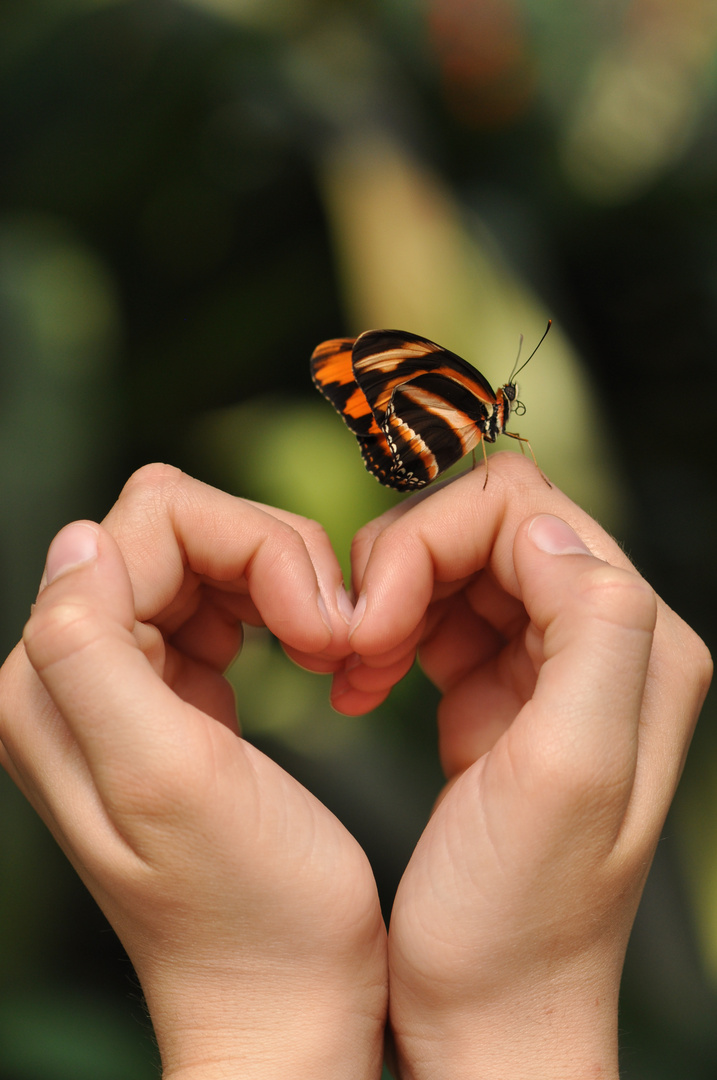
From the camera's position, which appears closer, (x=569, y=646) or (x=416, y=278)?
(x=569, y=646)

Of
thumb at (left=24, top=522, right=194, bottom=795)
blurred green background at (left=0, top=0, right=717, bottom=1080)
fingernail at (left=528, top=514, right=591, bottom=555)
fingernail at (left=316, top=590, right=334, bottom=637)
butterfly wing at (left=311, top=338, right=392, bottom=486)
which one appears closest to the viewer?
thumb at (left=24, top=522, right=194, bottom=795)

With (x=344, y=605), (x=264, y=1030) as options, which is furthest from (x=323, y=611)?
(x=264, y=1030)

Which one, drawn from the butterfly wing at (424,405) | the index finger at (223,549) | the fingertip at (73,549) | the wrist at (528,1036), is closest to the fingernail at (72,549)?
the fingertip at (73,549)

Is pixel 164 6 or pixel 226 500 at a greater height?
pixel 164 6

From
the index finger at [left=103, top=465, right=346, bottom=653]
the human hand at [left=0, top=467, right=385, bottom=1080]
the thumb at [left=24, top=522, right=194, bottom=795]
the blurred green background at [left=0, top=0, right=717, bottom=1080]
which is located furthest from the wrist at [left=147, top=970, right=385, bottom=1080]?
the blurred green background at [left=0, top=0, right=717, bottom=1080]

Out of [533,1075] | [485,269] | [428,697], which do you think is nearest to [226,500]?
[533,1075]

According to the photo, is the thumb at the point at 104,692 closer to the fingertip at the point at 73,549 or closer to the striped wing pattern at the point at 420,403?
the fingertip at the point at 73,549

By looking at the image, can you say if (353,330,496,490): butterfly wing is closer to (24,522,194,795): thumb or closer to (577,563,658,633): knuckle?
(577,563,658,633): knuckle

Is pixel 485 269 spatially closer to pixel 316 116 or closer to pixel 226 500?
pixel 316 116
